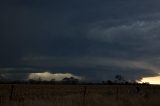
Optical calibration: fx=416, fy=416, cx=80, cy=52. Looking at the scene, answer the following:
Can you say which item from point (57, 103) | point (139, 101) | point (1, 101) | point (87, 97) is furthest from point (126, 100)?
point (1, 101)

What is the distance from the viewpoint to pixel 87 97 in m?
30.6

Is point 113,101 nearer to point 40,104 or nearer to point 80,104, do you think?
point 80,104

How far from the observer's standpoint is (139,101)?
3148 cm

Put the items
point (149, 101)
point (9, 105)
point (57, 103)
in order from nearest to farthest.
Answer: point (9, 105), point (57, 103), point (149, 101)

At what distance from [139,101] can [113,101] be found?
100 inches

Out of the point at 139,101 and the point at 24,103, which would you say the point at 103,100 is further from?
the point at 24,103

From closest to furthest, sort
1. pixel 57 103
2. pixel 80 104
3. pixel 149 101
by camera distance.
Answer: pixel 57 103, pixel 80 104, pixel 149 101

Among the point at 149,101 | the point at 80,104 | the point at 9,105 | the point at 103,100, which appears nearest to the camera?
the point at 9,105

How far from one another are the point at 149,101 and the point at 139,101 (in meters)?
0.91

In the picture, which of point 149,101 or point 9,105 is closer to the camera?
point 9,105

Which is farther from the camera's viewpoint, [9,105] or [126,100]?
[126,100]

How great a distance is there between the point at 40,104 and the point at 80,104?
11.0ft

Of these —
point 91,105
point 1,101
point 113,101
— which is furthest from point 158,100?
point 1,101

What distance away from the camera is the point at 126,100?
31.5 meters
